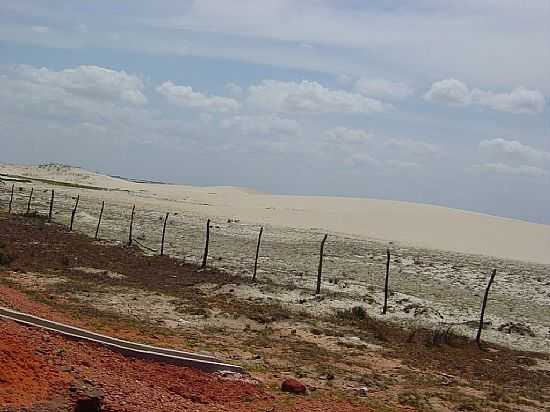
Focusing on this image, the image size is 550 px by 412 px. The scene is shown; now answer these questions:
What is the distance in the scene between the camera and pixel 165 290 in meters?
23.1

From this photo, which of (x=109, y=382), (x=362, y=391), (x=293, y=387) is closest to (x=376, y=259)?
(x=362, y=391)

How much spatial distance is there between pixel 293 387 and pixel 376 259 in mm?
25914

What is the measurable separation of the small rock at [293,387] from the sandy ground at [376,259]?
9906mm

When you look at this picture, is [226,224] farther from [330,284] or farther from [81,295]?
[81,295]

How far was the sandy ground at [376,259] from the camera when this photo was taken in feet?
80.0

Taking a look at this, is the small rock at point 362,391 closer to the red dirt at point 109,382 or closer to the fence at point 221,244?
the red dirt at point 109,382

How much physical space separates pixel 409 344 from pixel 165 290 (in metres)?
8.58

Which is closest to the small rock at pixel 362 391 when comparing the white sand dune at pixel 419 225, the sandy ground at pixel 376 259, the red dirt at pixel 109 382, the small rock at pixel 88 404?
the red dirt at pixel 109 382

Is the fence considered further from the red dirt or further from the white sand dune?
the red dirt

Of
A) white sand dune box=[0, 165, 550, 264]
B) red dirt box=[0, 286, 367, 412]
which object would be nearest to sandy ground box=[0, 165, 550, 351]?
white sand dune box=[0, 165, 550, 264]

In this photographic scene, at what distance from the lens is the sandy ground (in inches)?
960

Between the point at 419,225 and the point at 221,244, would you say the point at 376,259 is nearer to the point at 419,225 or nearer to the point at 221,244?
the point at 221,244

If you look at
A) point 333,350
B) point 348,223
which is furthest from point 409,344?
point 348,223

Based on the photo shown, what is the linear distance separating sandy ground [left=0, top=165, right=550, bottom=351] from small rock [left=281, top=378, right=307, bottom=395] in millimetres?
9906
